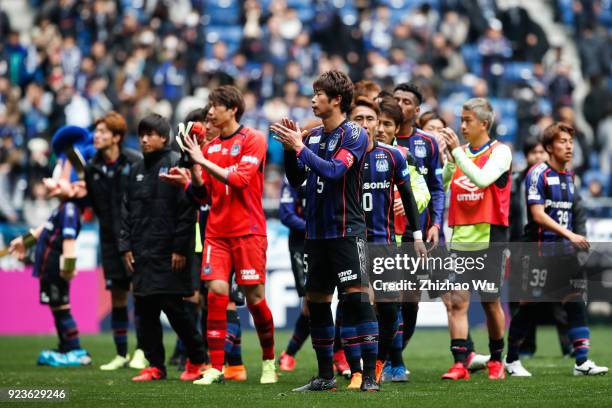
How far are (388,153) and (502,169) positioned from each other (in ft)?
4.41

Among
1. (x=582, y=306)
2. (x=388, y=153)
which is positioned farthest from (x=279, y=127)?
(x=582, y=306)

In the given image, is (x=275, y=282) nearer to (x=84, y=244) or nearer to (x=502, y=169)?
(x=84, y=244)

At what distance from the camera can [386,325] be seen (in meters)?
9.96

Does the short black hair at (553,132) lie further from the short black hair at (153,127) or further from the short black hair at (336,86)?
the short black hair at (153,127)

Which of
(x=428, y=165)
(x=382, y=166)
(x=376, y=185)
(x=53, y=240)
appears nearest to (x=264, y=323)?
(x=376, y=185)

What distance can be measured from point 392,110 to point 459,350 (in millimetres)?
2249

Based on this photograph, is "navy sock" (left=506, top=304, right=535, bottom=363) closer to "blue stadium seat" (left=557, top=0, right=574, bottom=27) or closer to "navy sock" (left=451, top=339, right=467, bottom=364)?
"navy sock" (left=451, top=339, right=467, bottom=364)

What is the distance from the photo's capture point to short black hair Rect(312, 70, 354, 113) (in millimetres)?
9023

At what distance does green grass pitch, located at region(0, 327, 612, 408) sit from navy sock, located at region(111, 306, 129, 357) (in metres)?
0.36

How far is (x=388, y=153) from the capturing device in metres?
9.70

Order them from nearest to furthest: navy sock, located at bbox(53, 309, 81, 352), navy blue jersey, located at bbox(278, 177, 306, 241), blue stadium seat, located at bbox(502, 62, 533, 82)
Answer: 1. navy blue jersey, located at bbox(278, 177, 306, 241)
2. navy sock, located at bbox(53, 309, 81, 352)
3. blue stadium seat, located at bbox(502, 62, 533, 82)

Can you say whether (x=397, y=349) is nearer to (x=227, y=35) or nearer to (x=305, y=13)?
(x=227, y=35)

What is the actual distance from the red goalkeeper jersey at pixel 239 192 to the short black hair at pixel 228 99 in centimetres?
24

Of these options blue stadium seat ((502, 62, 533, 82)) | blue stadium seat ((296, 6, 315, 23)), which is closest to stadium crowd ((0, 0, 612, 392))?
blue stadium seat ((502, 62, 533, 82))
